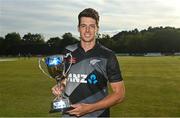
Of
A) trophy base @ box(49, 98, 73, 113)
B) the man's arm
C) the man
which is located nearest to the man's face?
the man

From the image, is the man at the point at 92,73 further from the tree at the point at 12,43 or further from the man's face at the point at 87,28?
the tree at the point at 12,43

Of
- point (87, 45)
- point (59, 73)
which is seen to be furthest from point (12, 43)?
point (87, 45)

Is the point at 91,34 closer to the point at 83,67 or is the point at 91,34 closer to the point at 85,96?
the point at 83,67

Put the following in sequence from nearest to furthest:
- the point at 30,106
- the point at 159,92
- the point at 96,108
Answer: the point at 96,108 → the point at 30,106 → the point at 159,92

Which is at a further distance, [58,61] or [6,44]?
[6,44]

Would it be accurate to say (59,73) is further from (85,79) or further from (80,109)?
(80,109)

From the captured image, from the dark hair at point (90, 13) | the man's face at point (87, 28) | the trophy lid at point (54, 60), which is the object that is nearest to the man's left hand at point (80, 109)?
the trophy lid at point (54, 60)

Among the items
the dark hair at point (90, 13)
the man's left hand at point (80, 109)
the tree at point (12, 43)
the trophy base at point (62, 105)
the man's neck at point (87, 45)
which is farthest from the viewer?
the tree at point (12, 43)

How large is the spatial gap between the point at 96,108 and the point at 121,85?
38 cm

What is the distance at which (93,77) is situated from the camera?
4375 millimetres

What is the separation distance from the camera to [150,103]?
15086mm

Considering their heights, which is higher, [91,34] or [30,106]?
[91,34]

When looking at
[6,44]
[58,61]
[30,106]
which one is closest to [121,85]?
[58,61]

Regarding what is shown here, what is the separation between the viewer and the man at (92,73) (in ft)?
14.1
